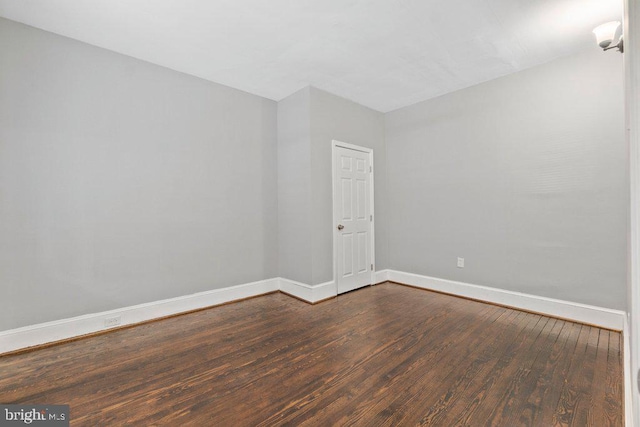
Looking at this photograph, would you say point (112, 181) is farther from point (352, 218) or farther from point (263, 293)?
point (352, 218)

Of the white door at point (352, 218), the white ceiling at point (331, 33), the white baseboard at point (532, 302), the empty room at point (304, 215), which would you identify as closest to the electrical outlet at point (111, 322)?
the empty room at point (304, 215)

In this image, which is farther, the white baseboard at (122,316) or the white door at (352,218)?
the white door at (352,218)

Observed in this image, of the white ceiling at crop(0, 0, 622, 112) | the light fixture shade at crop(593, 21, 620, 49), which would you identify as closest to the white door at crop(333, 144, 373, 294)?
the white ceiling at crop(0, 0, 622, 112)

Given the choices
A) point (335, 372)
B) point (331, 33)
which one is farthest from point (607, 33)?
point (335, 372)

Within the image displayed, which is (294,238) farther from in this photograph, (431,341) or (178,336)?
(431,341)

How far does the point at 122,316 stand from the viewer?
3061 mm

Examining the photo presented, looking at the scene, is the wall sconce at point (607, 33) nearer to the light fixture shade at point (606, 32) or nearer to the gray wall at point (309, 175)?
the light fixture shade at point (606, 32)

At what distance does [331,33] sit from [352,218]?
98.9 inches

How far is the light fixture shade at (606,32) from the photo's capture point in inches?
97.7

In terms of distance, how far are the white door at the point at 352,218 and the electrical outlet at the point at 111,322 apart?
267 cm

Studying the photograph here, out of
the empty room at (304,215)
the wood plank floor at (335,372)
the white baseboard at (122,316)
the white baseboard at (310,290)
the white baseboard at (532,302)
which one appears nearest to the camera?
the wood plank floor at (335,372)

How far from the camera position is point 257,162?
426 cm

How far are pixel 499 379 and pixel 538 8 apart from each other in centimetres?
306

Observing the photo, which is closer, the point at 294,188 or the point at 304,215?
the point at 304,215
